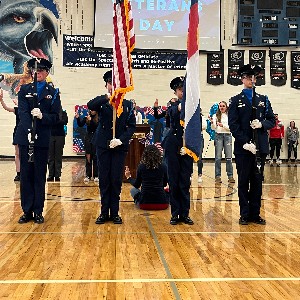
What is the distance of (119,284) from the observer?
290cm

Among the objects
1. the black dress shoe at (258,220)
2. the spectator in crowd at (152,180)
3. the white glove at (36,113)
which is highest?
the white glove at (36,113)

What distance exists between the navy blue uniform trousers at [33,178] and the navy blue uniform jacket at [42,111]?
0.10 m

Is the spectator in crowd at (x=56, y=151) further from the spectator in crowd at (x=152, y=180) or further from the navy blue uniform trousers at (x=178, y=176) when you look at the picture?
the navy blue uniform trousers at (x=178, y=176)

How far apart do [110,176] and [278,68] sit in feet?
46.1

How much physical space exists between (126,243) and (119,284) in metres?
1.18

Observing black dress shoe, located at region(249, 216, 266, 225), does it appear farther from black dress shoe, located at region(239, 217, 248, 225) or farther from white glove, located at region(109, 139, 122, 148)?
white glove, located at region(109, 139, 122, 148)

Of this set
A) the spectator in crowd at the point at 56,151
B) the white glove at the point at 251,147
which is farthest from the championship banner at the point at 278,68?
the white glove at the point at 251,147

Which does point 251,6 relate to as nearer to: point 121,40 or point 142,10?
point 142,10

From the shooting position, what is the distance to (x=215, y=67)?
57.0ft

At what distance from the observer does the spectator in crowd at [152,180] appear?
233 inches

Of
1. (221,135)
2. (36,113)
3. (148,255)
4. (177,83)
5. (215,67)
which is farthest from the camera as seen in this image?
(215,67)

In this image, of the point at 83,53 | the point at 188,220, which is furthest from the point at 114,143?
the point at 83,53

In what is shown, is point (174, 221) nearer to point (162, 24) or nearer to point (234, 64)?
point (162, 24)

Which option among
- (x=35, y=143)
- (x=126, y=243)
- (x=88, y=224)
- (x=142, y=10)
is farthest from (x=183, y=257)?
(x=142, y=10)
